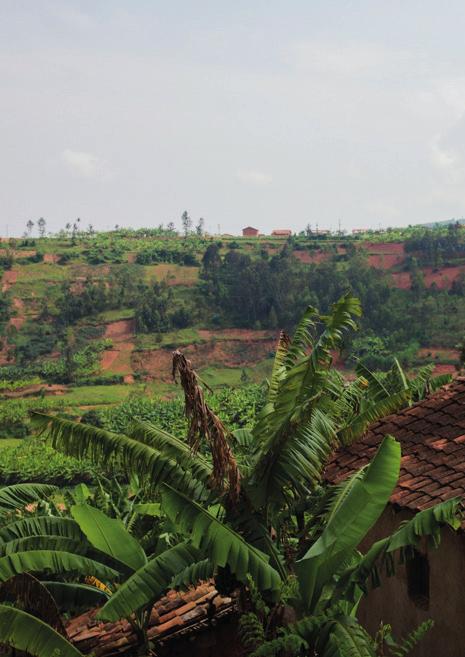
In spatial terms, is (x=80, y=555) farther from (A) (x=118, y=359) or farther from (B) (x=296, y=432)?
(A) (x=118, y=359)

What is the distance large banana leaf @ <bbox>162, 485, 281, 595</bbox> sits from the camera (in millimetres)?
6145

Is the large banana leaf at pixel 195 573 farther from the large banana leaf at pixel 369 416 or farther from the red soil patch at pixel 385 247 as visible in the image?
the red soil patch at pixel 385 247

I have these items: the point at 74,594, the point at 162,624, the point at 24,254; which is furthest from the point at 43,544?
the point at 24,254

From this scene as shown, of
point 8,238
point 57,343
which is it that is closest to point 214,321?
point 57,343

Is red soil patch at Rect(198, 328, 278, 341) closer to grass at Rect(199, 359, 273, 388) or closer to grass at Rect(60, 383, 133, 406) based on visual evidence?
grass at Rect(199, 359, 273, 388)

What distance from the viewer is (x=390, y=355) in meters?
60.9

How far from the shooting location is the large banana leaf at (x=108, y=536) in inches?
277

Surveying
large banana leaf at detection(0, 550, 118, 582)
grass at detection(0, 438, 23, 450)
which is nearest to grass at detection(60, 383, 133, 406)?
grass at detection(0, 438, 23, 450)

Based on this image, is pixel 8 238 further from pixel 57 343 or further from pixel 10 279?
pixel 57 343

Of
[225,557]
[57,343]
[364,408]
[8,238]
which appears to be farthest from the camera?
[8,238]

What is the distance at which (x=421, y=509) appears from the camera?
22.6ft

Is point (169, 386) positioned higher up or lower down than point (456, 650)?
lower down

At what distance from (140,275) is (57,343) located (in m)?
15.1

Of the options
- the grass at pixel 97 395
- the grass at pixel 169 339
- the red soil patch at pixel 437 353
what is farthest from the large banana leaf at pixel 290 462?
the grass at pixel 169 339
